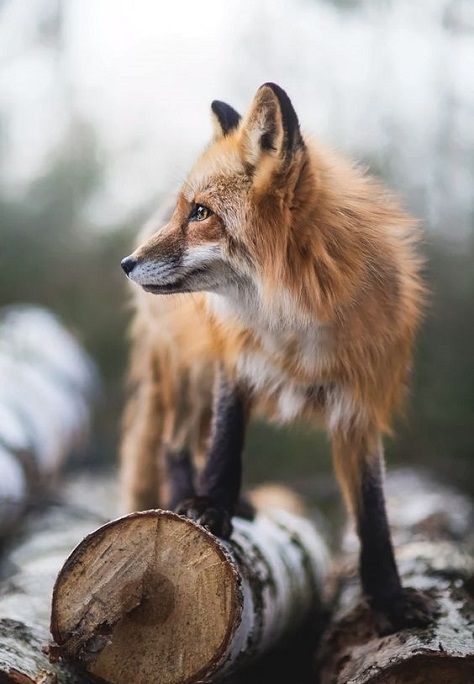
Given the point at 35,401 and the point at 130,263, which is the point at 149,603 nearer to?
the point at 130,263

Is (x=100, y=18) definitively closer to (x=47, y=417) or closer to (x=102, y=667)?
(x=47, y=417)

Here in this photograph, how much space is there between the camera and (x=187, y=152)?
306 centimetres

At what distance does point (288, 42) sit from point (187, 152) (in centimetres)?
56

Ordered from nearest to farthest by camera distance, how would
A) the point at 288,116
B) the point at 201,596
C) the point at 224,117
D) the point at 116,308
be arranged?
1. the point at 201,596
2. the point at 288,116
3. the point at 224,117
4. the point at 116,308

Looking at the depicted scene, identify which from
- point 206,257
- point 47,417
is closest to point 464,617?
point 206,257

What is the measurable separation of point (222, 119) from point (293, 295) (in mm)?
463

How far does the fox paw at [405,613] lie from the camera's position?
1759 mm

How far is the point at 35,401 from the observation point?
Answer: 3156mm

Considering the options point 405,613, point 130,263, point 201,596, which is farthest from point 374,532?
point 130,263

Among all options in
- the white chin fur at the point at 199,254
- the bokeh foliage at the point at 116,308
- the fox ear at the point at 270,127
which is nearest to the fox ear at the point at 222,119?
the fox ear at the point at 270,127

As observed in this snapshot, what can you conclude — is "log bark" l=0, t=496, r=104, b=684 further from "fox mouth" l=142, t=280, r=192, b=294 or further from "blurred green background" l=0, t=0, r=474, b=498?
"blurred green background" l=0, t=0, r=474, b=498

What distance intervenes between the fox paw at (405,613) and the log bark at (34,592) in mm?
708

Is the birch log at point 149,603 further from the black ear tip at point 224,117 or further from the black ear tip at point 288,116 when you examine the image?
the black ear tip at point 224,117

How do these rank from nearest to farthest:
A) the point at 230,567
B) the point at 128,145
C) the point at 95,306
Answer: the point at 230,567 < the point at 128,145 < the point at 95,306
